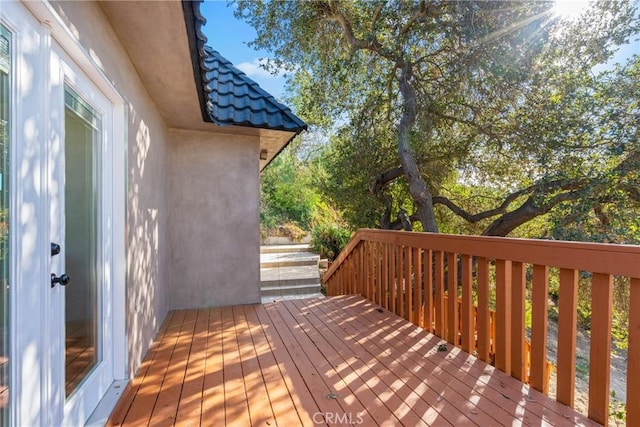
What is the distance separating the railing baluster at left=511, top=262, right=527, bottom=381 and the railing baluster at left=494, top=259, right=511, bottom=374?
3cm

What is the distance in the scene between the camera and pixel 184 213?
4.28 metres

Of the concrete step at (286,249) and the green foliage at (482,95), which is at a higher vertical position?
the green foliage at (482,95)

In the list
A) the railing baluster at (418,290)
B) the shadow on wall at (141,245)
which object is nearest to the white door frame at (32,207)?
the shadow on wall at (141,245)

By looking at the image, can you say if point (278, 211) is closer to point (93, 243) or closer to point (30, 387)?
point (93, 243)

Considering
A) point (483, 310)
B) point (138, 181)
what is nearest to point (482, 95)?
point (483, 310)

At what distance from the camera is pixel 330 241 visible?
9.98m

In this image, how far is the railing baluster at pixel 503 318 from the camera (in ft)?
8.04

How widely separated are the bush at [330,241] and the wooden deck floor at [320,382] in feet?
20.2

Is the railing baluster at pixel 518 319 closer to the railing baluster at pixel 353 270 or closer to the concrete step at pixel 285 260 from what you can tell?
the railing baluster at pixel 353 270

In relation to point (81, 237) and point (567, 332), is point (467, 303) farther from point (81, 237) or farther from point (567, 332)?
point (81, 237)

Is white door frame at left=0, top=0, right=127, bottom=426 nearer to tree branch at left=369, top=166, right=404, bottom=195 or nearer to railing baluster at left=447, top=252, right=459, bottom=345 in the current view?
railing baluster at left=447, top=252, right=459, bottom=345

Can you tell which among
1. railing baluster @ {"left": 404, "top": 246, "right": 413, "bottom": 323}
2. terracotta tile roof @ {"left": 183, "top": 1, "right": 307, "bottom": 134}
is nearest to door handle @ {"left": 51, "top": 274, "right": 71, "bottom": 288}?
terracotta tile roof @ {"left": 183, "top": 1, "right": 307, "bottom": 134}

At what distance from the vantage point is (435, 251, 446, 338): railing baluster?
318cm

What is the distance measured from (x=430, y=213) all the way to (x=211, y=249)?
3.54 meters
